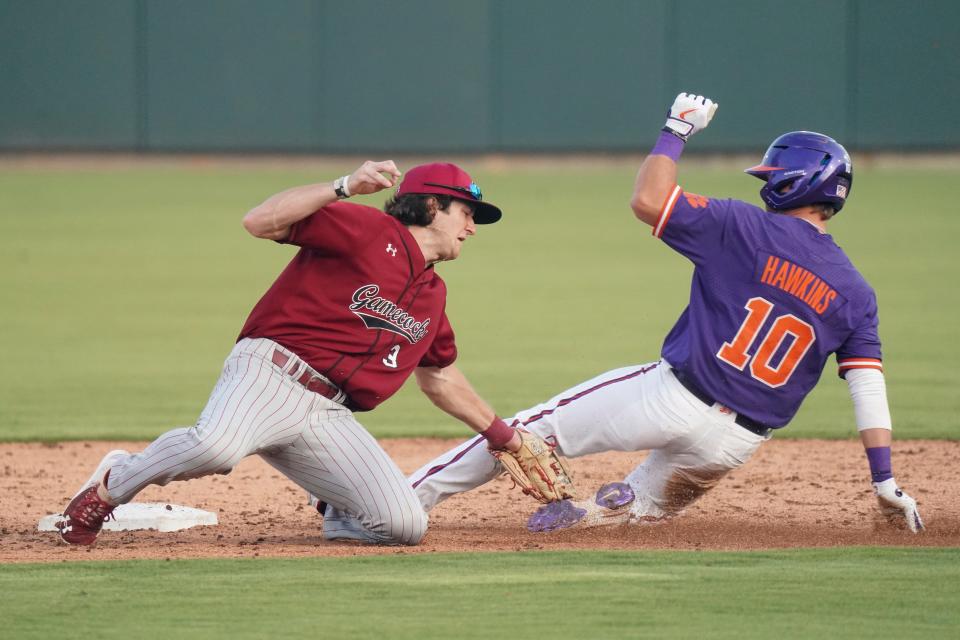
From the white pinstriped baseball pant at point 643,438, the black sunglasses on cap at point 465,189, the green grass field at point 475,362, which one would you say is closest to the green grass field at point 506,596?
the green grass field at point 475,362

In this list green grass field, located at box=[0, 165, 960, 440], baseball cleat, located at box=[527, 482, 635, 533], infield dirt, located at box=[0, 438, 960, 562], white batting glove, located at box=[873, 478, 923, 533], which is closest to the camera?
white batting glove, located at box=[873, 478, 923, 533]

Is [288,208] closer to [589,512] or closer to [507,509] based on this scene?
[589,512]

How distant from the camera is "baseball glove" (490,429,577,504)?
16.3 ft

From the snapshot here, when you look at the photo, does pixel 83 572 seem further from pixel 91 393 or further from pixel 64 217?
pixel 64 217

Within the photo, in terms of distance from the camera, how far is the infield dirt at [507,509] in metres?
4.85

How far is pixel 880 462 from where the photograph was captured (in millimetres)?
4605

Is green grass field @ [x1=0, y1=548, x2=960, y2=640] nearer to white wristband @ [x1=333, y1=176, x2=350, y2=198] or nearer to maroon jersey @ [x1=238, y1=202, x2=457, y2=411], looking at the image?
maroon jersey @ [x1=238, y1=202, x2=457, y2=411]

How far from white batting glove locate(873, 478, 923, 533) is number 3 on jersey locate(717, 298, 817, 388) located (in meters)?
0.50

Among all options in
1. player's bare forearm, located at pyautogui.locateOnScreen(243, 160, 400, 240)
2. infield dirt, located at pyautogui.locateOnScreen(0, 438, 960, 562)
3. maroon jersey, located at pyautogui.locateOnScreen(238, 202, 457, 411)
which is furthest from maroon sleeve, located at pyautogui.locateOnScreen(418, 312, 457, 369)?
player's bare forearm, located at pyautogui.locateOnScreen(243, 160, 400, 240)

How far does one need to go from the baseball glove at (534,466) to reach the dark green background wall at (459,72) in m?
16.0

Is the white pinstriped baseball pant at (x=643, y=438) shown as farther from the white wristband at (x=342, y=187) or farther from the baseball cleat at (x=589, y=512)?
the white wristband at (x=342, y=187)

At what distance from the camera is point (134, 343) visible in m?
9.71

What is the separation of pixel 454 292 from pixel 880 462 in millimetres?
7492

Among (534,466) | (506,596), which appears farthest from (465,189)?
(506,596)
